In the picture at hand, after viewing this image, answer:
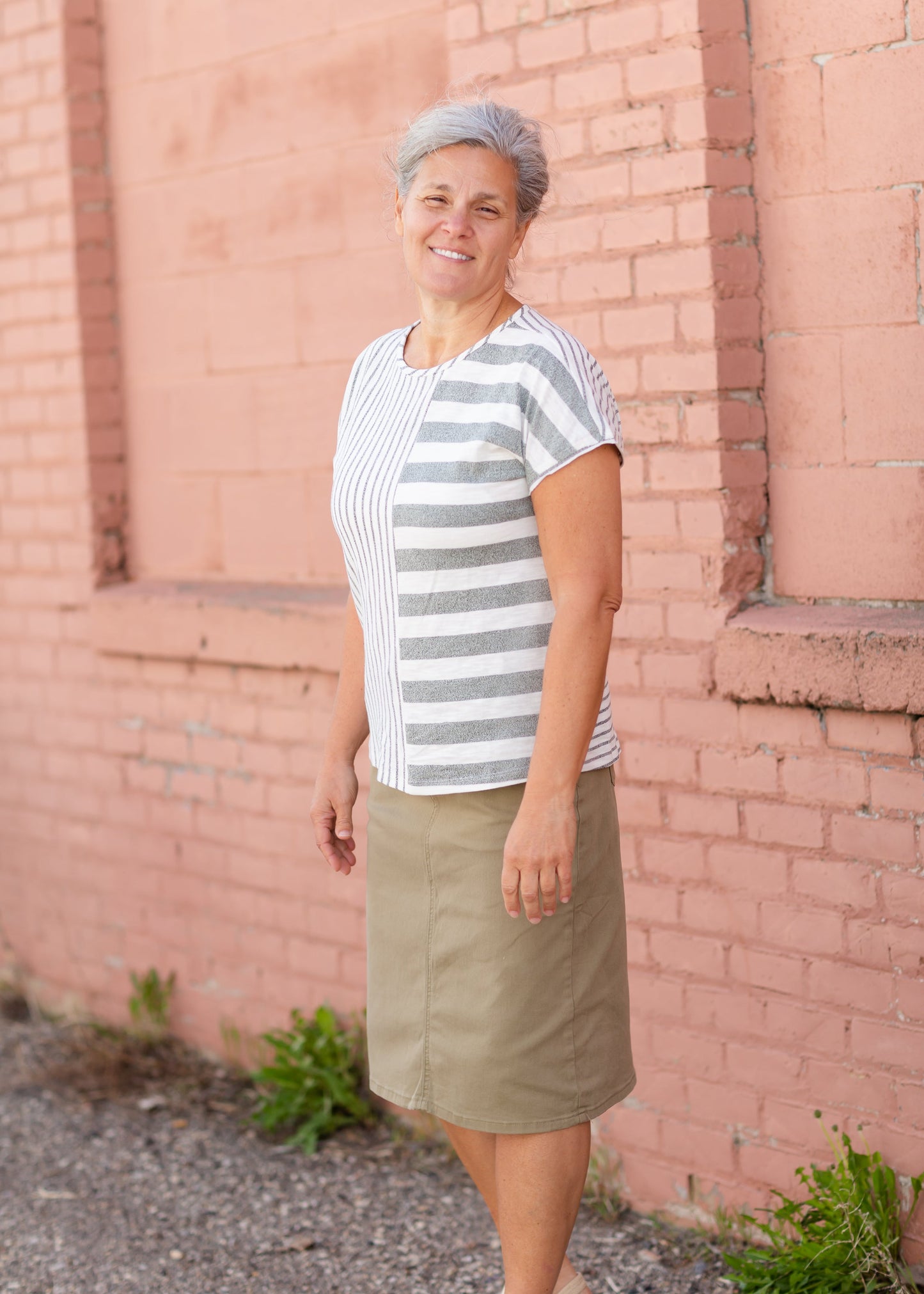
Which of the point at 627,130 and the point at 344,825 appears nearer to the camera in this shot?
the point at 344,825

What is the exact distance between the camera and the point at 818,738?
3000mm

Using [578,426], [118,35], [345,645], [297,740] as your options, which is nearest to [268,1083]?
[297,740]

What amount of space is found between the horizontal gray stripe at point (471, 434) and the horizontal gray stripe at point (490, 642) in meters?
0.27

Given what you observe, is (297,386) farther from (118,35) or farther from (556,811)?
(556,811)

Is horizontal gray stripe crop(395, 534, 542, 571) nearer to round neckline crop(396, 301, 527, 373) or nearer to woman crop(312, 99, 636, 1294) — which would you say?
woman crop(312, 99, 636, 1294)

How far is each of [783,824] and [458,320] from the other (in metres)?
1.30

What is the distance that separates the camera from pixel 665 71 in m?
3.06

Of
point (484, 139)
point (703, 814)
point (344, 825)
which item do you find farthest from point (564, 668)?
point (703, 814)

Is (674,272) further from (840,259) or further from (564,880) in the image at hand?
(564,880)

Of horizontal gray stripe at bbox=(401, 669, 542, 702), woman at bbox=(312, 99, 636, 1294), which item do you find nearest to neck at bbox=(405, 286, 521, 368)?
woman at bbox=(312, 99, 636, 1294)

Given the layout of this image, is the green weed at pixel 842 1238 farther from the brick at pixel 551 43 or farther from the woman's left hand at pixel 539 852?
the brick at pixel 551 43

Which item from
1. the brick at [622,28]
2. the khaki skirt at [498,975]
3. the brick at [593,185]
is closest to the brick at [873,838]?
the khaki skirt at [498,975]

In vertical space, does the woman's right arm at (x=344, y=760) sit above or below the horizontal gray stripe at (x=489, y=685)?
below

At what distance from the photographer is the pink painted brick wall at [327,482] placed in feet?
9.91
